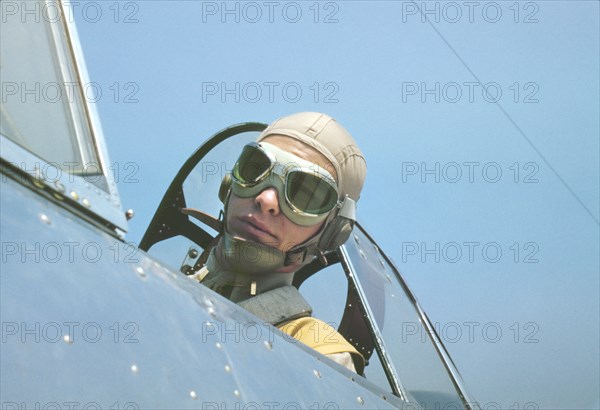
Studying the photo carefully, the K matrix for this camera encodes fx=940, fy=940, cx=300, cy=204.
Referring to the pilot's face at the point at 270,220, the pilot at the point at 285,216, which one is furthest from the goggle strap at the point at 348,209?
the pilot's face at the point at 270,220

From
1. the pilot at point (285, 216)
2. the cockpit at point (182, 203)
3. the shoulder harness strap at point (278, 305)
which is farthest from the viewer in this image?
the pilot at point (285, 216)

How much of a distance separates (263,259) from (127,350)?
1.71m

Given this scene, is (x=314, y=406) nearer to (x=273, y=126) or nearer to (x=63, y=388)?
(x=63, y=388)

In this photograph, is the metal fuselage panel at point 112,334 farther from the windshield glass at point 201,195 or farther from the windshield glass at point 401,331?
the windshield glass at point 201,195

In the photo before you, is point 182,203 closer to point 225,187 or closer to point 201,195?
point 201,195

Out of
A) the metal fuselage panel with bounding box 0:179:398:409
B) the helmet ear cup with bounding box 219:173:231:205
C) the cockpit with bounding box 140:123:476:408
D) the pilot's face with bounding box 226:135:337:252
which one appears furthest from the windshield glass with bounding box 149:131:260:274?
the metal fuselage panel with bounding box 0:179:398:409

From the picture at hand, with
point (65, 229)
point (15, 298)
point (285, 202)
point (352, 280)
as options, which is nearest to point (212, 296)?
point (65, 229)

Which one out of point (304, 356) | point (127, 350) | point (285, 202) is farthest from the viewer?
point (285, 202)

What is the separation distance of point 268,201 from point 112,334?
1.67 metres

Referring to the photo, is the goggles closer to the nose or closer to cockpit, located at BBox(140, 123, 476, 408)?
the nose

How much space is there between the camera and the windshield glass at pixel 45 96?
2.02 metres

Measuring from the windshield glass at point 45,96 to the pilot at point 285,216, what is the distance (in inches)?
44.1

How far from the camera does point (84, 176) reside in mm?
2074

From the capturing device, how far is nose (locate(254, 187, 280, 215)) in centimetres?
330
